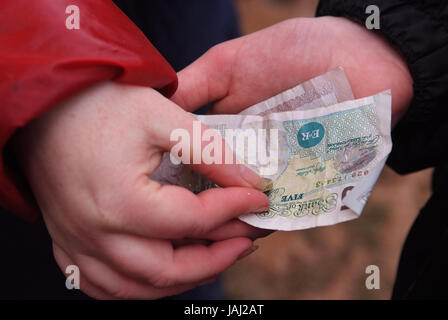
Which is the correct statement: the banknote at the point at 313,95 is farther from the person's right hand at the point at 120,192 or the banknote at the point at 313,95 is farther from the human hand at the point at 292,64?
the person's right hand at the point at 120,192

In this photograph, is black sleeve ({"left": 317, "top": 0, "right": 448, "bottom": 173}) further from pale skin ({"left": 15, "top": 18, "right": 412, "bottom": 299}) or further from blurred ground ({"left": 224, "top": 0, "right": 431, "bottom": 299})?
blurred ground ({"left": 224, "top": 0, "right": 431, "bottom": 299})

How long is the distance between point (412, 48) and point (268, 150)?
17.0 inches

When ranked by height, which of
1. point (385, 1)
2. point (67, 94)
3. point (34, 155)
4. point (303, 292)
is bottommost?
point (303, 292)

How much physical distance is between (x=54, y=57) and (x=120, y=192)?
0.27 metres

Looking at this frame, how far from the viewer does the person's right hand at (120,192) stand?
0.75 meters

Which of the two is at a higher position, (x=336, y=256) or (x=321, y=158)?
(x=321, y=158)

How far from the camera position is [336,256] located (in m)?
2.07

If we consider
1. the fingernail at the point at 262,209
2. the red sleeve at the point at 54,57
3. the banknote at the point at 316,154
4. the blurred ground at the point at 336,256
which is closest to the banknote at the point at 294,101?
the banknote at the point at 316,154

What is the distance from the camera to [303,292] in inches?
77.4

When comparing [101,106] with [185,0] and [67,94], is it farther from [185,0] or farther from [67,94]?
[185,0]

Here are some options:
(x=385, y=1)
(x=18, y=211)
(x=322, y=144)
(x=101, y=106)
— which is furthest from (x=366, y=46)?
(x=18, y=211)

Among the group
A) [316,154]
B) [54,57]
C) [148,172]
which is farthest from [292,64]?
[54,57]

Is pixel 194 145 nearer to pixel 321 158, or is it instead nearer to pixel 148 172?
pixel 148 172

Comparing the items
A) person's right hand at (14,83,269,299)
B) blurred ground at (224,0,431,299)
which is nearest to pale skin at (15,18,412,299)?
person's right hand at (14,83,269,299)
